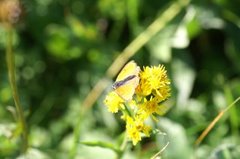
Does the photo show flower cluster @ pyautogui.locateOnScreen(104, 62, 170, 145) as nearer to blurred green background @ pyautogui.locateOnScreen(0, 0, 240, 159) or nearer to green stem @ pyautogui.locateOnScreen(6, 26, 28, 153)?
green stem @ pyautogui.locateOnScreen(6, 26, 28, 153)

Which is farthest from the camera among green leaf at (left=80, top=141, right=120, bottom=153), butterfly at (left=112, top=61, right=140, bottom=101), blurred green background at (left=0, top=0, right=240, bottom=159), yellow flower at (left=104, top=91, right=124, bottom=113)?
blurred green background at (left=0, top=0, right=240, bottom=159)

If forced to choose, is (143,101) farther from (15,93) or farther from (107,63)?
(107,63)

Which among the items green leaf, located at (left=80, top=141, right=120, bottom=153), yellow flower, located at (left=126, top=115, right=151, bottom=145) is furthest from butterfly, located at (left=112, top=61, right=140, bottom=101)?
green leaf, located at (left=80, top=141, right=120, bottom=153)

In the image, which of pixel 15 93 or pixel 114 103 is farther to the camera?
pixel 15 93

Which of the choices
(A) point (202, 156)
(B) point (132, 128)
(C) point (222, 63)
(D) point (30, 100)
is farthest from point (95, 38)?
(B) point (132, 128)

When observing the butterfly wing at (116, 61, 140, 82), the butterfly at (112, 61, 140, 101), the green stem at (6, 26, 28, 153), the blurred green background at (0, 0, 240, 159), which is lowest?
the butterfly at (112, 61, 140, 101)

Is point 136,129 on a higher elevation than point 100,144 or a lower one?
lower

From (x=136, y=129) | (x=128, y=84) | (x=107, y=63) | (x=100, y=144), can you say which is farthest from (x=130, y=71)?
(x=107, y=63)
